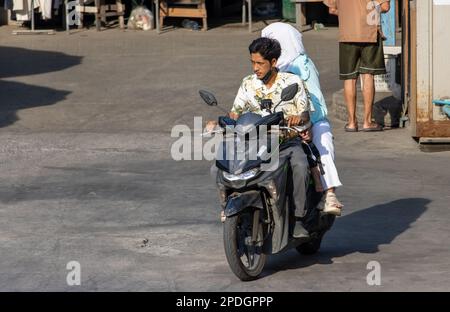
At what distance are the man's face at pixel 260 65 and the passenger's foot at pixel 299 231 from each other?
104 cm

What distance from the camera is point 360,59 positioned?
14.4 meters

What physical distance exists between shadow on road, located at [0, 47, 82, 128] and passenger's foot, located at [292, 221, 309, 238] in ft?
23.9

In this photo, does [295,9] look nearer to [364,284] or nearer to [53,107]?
[53,107]

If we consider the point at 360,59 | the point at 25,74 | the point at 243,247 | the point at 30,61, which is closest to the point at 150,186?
the point at 243,247

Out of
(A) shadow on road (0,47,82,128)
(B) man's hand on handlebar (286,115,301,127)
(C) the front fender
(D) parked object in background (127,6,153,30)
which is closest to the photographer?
(C) the front fender

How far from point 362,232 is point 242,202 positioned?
2110 millimetres

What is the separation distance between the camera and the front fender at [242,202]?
304 inches

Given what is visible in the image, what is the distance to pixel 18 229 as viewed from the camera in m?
9.75

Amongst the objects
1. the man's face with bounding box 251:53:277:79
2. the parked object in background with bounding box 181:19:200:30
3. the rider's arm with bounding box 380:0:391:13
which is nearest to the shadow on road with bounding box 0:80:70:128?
the rider's arm with bounding box 380:0:391:13

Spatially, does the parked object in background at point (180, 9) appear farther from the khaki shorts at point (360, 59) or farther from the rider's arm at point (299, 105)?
the rider's arm at point (299, 105)

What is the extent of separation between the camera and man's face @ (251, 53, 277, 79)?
27.5ft

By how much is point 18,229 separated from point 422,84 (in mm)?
5283

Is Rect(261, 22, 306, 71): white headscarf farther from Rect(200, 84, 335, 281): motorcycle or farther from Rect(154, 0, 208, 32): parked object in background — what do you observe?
Rect(154, 0, 208, 32): parked object in background
